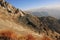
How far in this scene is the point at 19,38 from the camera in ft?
82.7

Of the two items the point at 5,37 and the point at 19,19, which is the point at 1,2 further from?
the point at 5,37

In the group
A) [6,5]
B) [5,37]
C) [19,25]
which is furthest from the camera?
[6,5]

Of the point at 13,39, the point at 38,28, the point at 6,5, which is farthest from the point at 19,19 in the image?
the point at 13,39

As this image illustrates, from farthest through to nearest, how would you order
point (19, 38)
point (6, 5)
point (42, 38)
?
1. point (6, 5)
2. point (42, 38)
3. point (19, 38)

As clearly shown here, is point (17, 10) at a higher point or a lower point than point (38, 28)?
higher

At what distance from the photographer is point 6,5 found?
43.6 meters

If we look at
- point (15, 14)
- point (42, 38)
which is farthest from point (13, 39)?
point (15, 14)

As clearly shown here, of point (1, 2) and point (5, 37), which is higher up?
point (1, 2)

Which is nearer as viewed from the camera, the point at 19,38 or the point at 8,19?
the point at 19,38

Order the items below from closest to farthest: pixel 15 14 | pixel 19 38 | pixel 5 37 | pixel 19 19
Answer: pixel 5 37, pixel 19 38, pixel 19 19, pixel 15 14

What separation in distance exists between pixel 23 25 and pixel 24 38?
10159 mm

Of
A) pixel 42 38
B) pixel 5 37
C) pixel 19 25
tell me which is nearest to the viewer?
pixel 5 37

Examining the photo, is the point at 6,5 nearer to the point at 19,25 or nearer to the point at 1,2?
the point at 1,2

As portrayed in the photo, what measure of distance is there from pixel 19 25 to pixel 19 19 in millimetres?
3358
